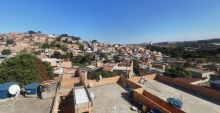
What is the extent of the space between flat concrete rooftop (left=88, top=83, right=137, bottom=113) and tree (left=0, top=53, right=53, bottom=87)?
10390mm

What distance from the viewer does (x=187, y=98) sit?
36.4 ft

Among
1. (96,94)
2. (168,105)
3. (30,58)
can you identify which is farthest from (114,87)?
(30,58)

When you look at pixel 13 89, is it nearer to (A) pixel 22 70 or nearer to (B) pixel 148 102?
(A) pixel 22 70

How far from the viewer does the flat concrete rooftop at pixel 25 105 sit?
8156 mm

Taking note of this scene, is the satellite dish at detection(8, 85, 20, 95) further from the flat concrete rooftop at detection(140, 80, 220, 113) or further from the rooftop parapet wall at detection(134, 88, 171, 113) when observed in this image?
the flat concrete rooftop at detection(140, 80, 220, 113)

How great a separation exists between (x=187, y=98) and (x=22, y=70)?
21.1 metres

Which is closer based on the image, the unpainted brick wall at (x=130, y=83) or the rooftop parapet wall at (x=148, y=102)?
the rooftop parapet wall at (x=148, y=102)

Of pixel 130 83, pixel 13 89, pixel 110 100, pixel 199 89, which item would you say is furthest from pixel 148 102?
pixel 13 89

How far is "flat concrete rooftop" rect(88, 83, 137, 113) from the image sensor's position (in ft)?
31.0

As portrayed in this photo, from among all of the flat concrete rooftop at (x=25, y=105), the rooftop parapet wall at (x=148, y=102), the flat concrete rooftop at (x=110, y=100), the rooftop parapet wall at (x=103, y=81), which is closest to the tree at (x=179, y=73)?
the rooftop parapet wall at (x=103, y=81)

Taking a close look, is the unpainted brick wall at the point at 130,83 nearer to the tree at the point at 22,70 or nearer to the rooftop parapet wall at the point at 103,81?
the rooftop parapet wall at the point at 103,81

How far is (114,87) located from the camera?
14281 mm

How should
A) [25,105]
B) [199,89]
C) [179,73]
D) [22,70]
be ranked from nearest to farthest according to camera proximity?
[25,105] < [199,89] < [22,70] < [179,73]

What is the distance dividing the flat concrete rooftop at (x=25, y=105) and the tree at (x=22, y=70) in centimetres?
854
